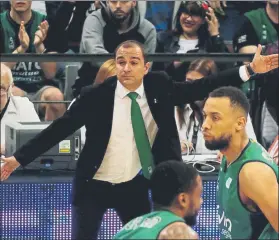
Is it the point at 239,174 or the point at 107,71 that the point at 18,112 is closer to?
the point at 107,71

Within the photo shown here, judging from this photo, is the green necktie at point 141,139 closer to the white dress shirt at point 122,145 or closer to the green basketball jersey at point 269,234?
the white dress shirt at point 122,145

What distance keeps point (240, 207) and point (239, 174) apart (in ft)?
0.59

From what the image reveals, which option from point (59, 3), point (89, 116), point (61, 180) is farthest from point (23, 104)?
point (59, 3)

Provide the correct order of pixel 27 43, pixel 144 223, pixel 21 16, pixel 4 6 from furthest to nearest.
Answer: pixel 4 6
pixel 21 16
pixel 27 43
pixel 144 223

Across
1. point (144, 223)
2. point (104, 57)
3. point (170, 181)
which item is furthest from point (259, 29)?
point (144, 223)

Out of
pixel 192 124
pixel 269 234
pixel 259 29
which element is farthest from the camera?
pixel 259 29

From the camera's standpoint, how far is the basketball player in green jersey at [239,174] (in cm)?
509

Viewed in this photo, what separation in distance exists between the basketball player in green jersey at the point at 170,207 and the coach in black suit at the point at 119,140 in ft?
3.88

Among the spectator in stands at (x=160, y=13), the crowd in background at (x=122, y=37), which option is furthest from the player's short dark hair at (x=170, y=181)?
the spectator in stands at (x=160, y=13)

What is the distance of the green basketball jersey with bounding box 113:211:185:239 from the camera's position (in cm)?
458

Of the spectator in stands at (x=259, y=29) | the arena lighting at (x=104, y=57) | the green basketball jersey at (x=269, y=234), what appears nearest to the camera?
the green basketball jersey at (x=269, y=234)

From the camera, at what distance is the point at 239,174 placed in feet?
17.3

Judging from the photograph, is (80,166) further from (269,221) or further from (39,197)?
(269,221)

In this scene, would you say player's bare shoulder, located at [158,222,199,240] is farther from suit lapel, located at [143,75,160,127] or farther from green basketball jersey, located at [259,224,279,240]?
suit lapel, located at [143,75,160,127]
